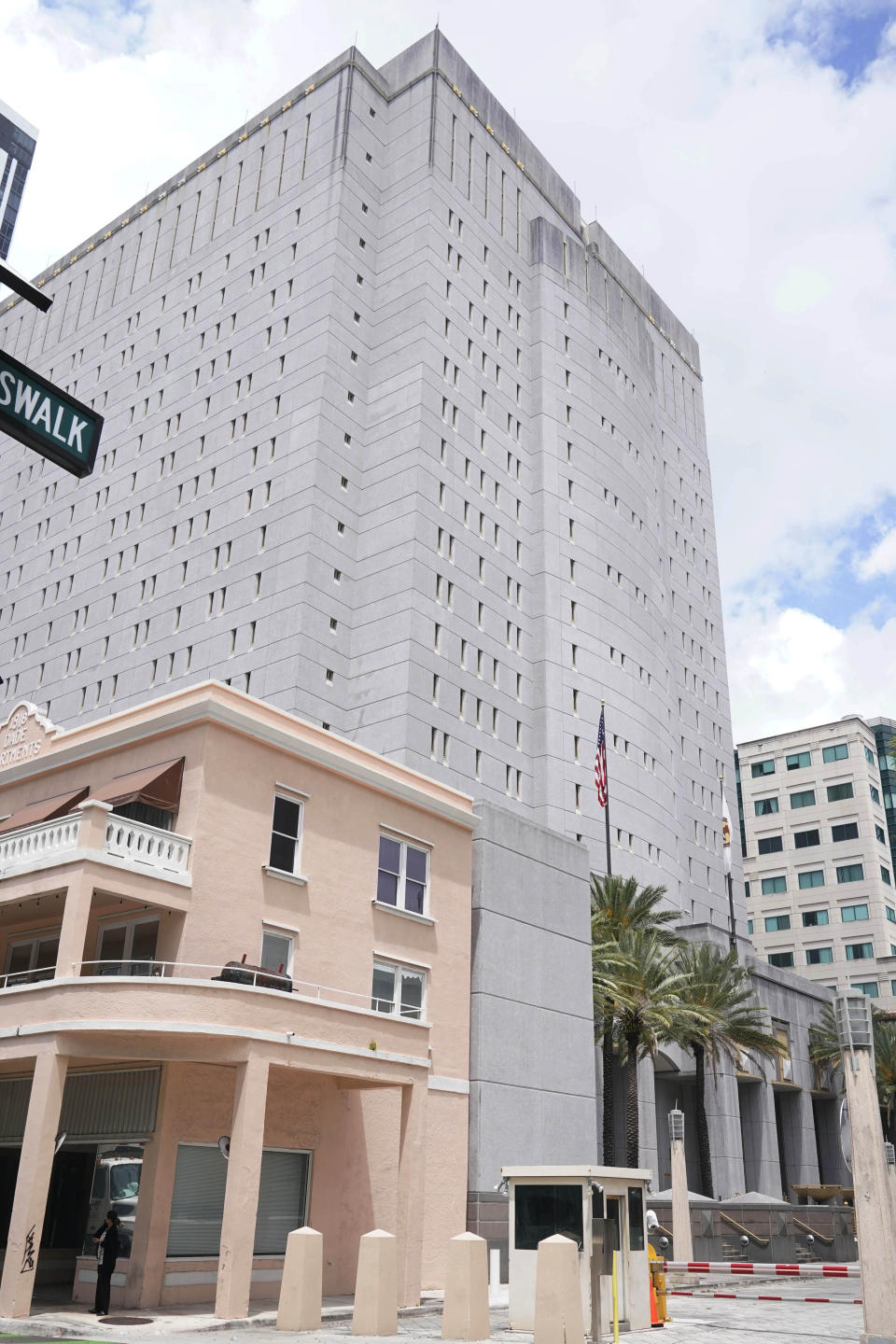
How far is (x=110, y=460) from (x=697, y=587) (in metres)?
49.9

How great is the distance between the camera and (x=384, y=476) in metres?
69.1

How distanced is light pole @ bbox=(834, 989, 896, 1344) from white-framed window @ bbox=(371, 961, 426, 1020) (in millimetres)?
14260

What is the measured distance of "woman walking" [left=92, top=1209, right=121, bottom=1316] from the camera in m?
21.8

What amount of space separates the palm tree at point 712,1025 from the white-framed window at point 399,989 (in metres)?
18.6

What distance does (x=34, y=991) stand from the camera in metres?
23.8

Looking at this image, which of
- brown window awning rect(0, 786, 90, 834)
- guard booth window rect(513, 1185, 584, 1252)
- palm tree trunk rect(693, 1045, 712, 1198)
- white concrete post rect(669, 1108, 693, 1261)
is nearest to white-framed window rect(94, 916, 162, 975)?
brown window awning rect(0, 786, 90, 834)

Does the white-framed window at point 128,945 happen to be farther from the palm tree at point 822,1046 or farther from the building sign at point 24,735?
the palm tree at point 822,1046

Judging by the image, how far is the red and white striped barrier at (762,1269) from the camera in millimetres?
Answer: 36000

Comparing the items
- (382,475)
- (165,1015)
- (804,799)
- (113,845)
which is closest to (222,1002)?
(165,1015)

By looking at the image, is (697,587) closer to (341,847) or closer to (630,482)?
(630,482)

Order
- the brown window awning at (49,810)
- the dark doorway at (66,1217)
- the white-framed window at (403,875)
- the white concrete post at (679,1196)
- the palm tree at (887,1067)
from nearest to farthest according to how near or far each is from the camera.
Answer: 1. the dark doorway at (66,1217)
2. the brown window awning at (49,810)
3. the white-framed window at (403,875)
4. the white concrete post at (679,1196)
5. the palm tree at (887,1067)

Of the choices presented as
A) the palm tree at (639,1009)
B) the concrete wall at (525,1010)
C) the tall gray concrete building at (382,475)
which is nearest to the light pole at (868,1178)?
the concrete wall at (525,1010)

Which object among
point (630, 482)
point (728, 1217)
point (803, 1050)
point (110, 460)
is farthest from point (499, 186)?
point (728, 1217)

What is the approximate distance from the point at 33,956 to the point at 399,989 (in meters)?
9.80
